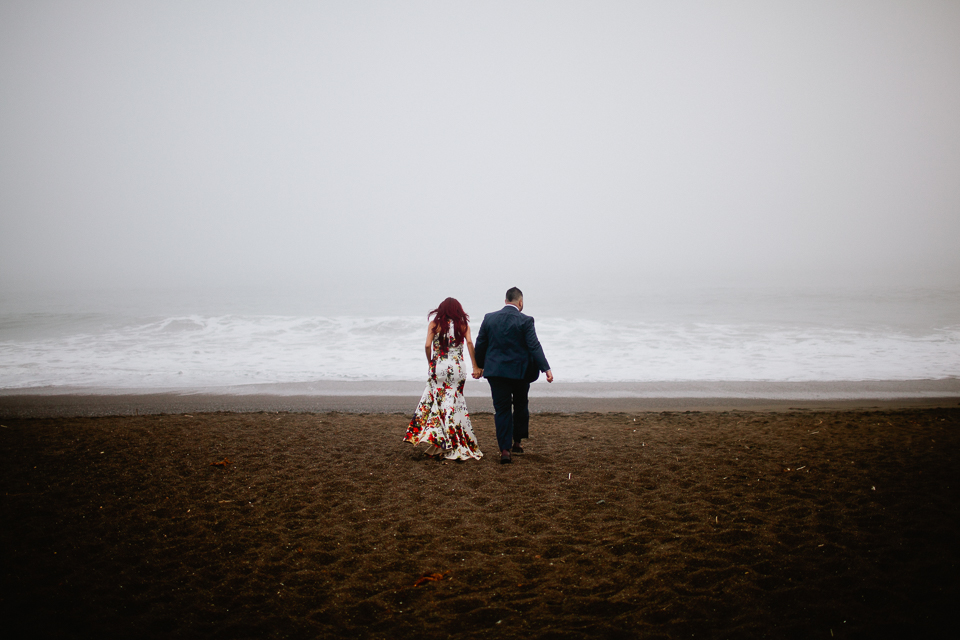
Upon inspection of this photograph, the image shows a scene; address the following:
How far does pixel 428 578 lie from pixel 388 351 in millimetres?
13012

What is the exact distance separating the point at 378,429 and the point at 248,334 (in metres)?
14.7

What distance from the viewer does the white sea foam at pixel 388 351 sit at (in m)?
12.0

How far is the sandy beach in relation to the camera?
2.80 m

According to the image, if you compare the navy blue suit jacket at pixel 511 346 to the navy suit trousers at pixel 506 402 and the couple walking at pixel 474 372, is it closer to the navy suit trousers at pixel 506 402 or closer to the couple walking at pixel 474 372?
the couple walking at pixel 474 372

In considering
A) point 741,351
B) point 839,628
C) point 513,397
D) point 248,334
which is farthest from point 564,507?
point 248,334

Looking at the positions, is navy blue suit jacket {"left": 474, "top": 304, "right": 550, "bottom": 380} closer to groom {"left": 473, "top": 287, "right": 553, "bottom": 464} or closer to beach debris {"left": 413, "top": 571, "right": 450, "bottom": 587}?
groom {"left": 473, "top": 287, "right": 553, "bottom": 464}

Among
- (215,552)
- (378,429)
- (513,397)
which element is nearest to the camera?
(215,552)

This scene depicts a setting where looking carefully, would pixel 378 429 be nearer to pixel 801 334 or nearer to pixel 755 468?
pixel 755 468

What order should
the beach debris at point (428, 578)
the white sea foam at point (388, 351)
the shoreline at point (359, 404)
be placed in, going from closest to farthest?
1. the beach debris at point (428, 578)
2. the shoreline at point (359, 404)
3. the white sea foam at point (388, 351)

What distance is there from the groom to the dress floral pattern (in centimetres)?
26

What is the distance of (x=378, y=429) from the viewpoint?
275 inches

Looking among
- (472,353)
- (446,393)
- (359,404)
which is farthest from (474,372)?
(359,404)

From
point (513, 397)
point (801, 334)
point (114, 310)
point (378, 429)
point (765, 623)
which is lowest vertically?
point (765, 623)

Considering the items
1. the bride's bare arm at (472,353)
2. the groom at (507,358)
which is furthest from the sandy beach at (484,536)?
the bride's bare arm at (472,353)
